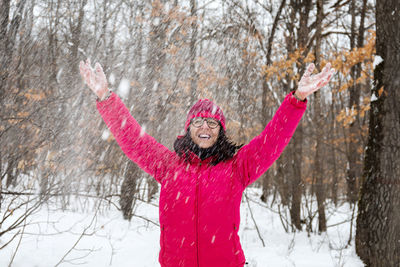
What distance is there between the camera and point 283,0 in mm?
7926

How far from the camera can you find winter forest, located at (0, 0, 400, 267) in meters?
3.81

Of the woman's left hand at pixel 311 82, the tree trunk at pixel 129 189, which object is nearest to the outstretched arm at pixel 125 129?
the woman's left hand at pixel 311 82

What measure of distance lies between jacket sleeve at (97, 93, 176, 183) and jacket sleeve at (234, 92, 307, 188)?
0.54m

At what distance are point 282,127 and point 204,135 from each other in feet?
1.67

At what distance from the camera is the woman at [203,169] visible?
70.0 inches

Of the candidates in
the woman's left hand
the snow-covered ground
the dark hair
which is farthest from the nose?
the snow-covered ground

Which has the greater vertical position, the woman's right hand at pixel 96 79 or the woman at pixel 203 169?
the woman's right hand at pixel 96 79

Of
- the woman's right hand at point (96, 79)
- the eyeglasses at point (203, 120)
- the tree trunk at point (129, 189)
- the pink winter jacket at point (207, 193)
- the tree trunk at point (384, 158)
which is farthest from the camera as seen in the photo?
the tree trunk at point (129, 189)

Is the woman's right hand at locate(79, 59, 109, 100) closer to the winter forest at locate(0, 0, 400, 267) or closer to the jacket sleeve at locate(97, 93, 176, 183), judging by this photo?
the jacket sleeve at locate(97, 93, 176, 183)

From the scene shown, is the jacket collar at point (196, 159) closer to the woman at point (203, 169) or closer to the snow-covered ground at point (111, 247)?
the woman at point (203, 169)

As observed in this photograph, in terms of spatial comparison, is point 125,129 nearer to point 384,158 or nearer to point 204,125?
point 204,125

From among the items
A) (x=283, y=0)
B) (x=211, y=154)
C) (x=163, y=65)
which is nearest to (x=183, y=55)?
(x=163, y=65)

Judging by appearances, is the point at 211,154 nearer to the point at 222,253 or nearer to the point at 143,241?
the point at 222,253

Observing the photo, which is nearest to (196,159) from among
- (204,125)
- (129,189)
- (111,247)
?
(204,125)
